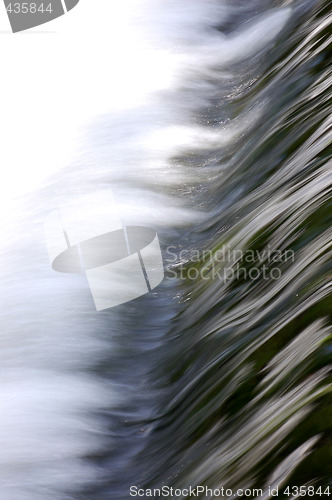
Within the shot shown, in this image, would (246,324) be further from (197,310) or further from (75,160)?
(75,160)

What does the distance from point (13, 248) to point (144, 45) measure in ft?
8.77

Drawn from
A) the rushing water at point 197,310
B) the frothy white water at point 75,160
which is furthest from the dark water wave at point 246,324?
the frothy white water at point 75,160

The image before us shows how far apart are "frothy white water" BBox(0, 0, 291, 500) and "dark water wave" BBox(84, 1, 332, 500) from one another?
0.40 ft

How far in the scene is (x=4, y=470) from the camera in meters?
2.30

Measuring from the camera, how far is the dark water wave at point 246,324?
1.63 m

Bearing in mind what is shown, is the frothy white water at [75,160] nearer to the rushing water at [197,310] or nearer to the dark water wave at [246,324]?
the rushing water at [197,310]

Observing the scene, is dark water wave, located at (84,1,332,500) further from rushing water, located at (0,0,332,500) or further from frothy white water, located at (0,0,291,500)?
frothy white water, located at (0,0,291,500)

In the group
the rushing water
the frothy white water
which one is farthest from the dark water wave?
the frothy white water

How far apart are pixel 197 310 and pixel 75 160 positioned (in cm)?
206

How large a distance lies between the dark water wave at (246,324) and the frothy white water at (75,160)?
0.12 meters

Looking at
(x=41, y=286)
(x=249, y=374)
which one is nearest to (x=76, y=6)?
(x=41, y=286)

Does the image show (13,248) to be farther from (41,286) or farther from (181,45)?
(181,45)

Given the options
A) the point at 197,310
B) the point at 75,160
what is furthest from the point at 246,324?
the point at 75,160

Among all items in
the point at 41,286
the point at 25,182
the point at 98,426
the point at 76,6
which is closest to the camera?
the point at 98,426
